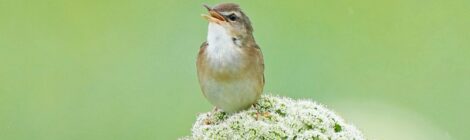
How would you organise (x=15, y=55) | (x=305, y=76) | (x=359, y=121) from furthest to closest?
(x=15, y=55) → (x=305, y=76) → (x=359, y=121)

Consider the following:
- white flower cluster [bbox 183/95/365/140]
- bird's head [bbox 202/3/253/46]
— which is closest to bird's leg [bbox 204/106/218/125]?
white flower cluster [bbox 183/95/365/140]

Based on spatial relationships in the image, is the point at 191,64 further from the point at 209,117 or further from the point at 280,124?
the point at 280,124

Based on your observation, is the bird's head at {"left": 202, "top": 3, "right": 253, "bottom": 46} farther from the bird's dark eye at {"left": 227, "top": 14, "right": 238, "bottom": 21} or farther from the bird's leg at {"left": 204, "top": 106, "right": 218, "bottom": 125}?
the bird's leg at {"left": 204, "top": 106, "right": 218, "bottom": 125}

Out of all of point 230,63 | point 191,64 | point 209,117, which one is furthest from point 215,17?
point 191,64

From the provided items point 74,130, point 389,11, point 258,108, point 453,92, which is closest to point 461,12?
point 389,11

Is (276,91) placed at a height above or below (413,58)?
below

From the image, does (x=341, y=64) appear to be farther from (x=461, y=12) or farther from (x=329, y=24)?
(x=461, y=12)
